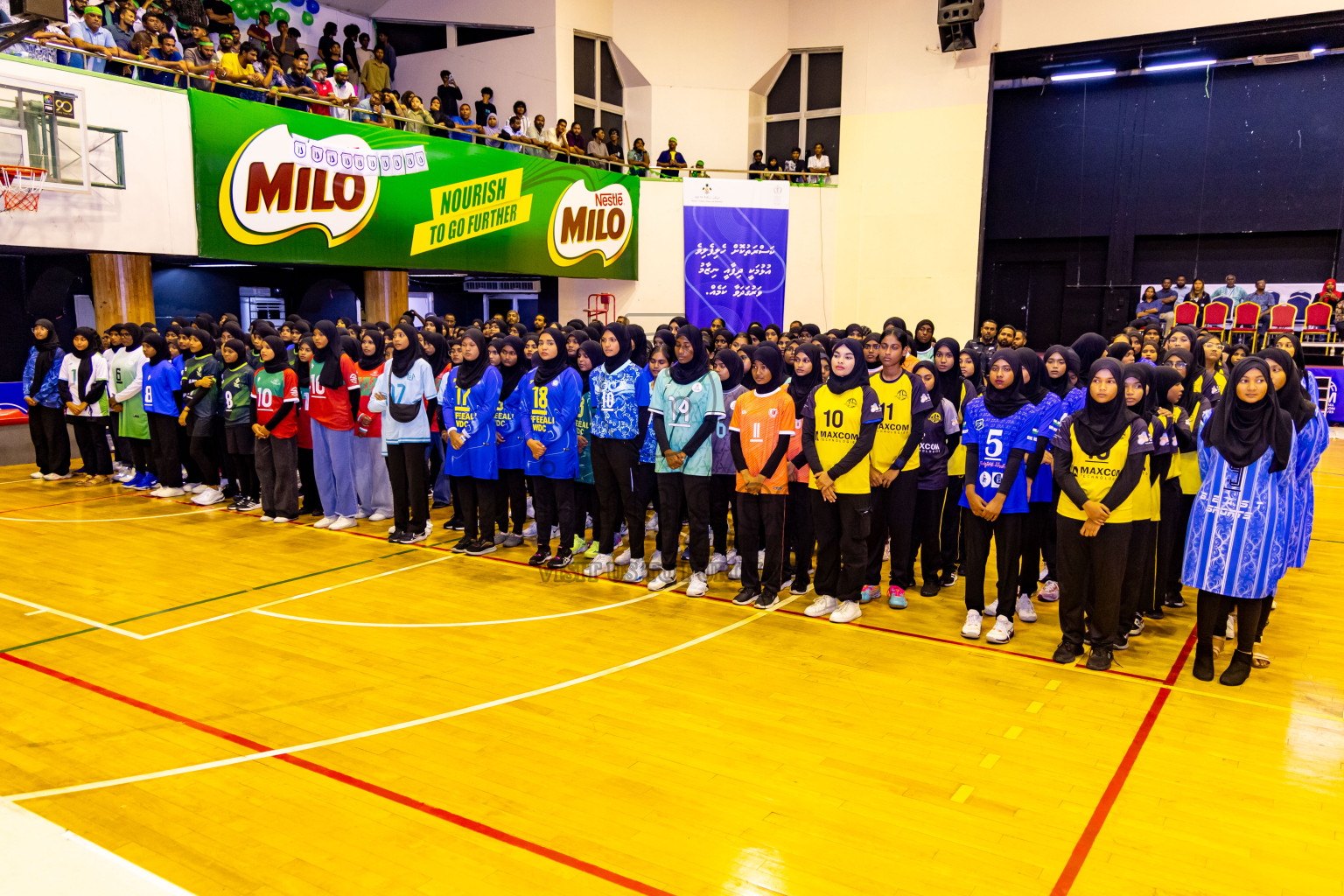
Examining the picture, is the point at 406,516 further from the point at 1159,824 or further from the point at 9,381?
the point at 9,381

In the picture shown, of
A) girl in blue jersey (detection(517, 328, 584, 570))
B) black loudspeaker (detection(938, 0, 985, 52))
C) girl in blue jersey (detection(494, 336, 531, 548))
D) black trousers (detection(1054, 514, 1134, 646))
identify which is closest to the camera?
black trousers (detection(1054, 514, 1134, 646))

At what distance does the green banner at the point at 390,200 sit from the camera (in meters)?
11.9

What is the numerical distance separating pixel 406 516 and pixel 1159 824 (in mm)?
6437

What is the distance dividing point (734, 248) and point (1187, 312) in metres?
9.27

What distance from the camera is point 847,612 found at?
19.3 ft

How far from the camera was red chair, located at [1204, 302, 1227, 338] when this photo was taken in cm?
1673

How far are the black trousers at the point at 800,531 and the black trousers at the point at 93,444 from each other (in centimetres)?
863

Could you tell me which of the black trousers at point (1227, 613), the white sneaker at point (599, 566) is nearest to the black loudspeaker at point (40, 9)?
the white sneaker at point (599, 566)

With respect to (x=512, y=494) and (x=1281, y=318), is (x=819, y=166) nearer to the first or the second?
(x=1281, y=318)

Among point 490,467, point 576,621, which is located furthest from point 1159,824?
point 490,467

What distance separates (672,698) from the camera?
4.63 m

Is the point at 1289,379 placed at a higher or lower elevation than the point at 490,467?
higher

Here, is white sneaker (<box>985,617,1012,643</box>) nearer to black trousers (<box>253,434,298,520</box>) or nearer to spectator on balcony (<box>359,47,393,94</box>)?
black trousers (<box>253,434,298,520</box>)

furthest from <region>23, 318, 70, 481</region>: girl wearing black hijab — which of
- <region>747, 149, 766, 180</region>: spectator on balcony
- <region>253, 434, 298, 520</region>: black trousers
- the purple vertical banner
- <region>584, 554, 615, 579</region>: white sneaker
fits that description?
<region>747, 149, 766, 180</region>: spectator on balcony
